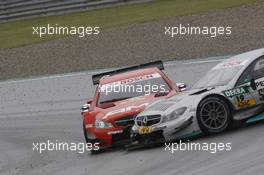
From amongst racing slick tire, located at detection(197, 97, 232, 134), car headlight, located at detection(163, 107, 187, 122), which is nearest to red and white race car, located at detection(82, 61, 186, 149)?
car headlight, located at detection(163, 107, 187, 122)

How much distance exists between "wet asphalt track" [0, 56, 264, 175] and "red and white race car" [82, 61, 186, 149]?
1.04ft

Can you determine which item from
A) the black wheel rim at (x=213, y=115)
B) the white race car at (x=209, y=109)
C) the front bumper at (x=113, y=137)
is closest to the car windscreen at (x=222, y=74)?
the white race car at (x=209, y=109)

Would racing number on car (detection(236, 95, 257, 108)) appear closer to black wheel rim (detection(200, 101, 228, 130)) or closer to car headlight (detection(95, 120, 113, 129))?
black wheel rim (detection(200, 101, 228, 130))

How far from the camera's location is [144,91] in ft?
45.2

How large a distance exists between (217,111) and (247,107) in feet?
1.50

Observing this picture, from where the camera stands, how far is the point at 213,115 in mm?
11789

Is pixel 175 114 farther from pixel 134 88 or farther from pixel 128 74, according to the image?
pixel 128 74

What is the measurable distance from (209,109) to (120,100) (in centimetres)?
226

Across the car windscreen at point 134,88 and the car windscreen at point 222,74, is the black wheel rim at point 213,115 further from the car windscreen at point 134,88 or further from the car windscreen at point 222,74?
the car windscreen at point 134,88

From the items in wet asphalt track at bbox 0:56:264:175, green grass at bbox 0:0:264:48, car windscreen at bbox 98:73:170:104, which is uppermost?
green grass at bbox 0:0:264:48

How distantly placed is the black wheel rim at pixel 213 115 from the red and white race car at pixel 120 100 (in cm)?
131

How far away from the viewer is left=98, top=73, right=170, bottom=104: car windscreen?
1379 centimetres

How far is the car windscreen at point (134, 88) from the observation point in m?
13.8

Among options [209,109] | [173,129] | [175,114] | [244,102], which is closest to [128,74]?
[175,114]
